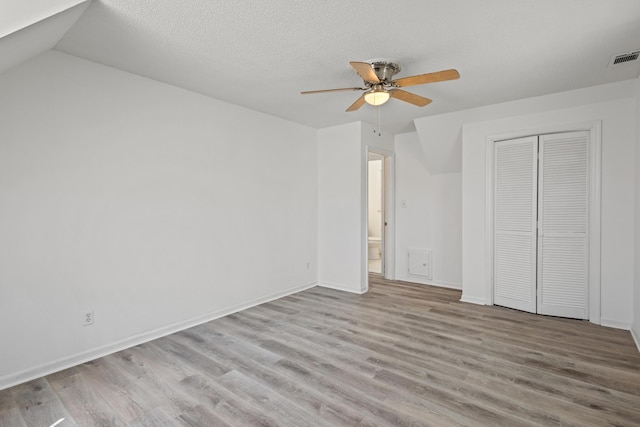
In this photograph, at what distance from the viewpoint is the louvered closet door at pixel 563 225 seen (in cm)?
349

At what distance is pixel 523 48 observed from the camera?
248cm

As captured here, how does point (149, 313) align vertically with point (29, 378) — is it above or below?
above

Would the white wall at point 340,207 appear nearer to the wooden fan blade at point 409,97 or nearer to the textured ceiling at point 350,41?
the textured ceiling at point 350,41

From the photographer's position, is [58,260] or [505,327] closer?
[58,260]

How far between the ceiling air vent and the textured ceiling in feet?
0.25

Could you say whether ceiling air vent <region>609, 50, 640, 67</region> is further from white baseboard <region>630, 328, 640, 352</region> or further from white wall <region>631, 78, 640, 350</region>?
white baseboard <region>630, 328, 640, 352</region>

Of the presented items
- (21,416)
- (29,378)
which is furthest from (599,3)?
(29,378)

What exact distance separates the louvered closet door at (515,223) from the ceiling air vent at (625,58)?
106cm

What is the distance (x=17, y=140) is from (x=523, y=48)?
12.8ft

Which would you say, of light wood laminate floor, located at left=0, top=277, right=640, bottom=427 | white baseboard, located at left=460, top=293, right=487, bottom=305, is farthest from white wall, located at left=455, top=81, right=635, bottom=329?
white baseboard, located at left=460, top=293, right=487, bottom=305

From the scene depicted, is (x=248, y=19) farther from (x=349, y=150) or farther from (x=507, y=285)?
(x=507, y=285)

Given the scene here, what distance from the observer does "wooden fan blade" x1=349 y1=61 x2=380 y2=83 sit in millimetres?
2197

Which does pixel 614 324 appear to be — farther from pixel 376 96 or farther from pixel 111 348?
pixel 111 348

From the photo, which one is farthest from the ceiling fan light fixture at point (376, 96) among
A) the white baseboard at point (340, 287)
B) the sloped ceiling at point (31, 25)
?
the white baseboard at point (340, 287)
